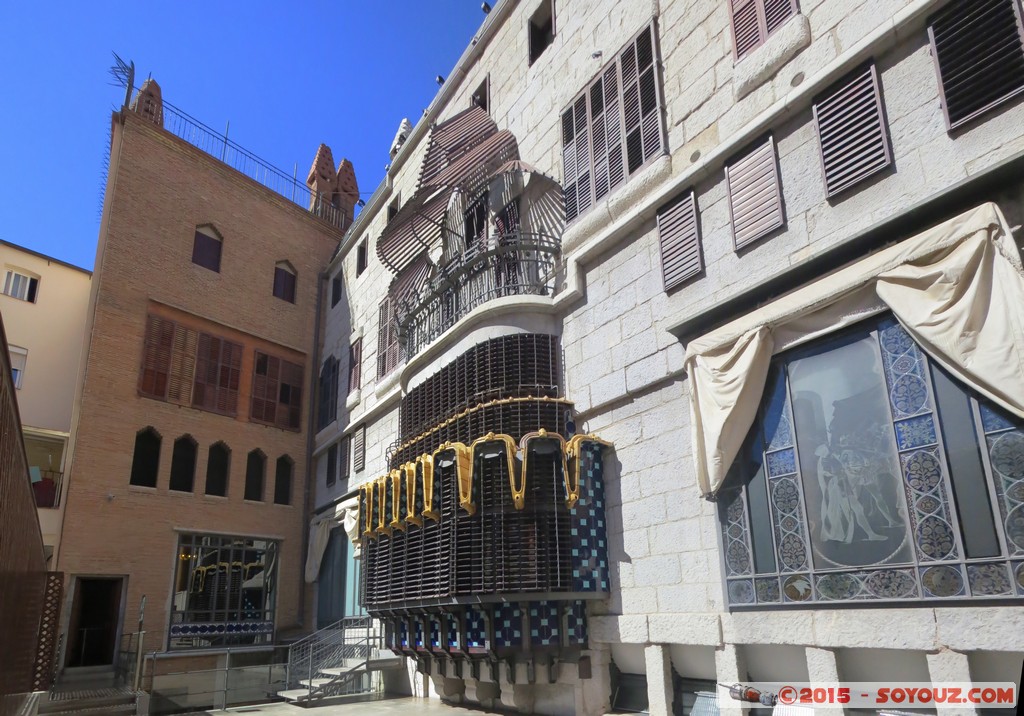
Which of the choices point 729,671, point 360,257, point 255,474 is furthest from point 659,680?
point 360,257

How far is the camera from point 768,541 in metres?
7.09

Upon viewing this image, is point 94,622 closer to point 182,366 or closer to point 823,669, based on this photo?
point 182,366

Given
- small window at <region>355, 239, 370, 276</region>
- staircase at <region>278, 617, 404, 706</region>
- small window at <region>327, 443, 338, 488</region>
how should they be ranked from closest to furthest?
1. staircase at <region>278, 617, 404, 706</region>
2. small window at <region>327, 443, 338, 488</region>
3. small window at <region>355, 239, 370, 276</region>

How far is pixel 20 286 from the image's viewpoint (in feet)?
76.7

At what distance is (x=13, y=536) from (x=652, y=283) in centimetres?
728

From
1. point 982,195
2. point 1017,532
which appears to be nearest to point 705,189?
point 982,195

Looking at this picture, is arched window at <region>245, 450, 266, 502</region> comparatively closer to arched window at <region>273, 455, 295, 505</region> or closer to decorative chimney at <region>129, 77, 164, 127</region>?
arched window at <region>273, 455, 295, 505</region>

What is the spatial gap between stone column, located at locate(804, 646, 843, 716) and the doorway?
15938mm

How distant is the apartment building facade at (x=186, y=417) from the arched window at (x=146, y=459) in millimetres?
38

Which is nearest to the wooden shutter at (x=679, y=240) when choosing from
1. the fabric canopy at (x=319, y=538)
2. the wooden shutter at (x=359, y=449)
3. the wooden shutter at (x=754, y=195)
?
the wooden shutter at (x=754, y=195)

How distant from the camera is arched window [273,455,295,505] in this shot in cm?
2036

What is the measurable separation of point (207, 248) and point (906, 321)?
1938cm

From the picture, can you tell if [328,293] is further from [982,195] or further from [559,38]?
[982,195]

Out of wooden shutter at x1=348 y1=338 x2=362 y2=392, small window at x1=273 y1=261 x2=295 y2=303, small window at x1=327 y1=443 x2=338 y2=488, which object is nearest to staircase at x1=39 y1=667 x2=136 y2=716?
small window at x1=327 y1=443 x2=338 y2=488
